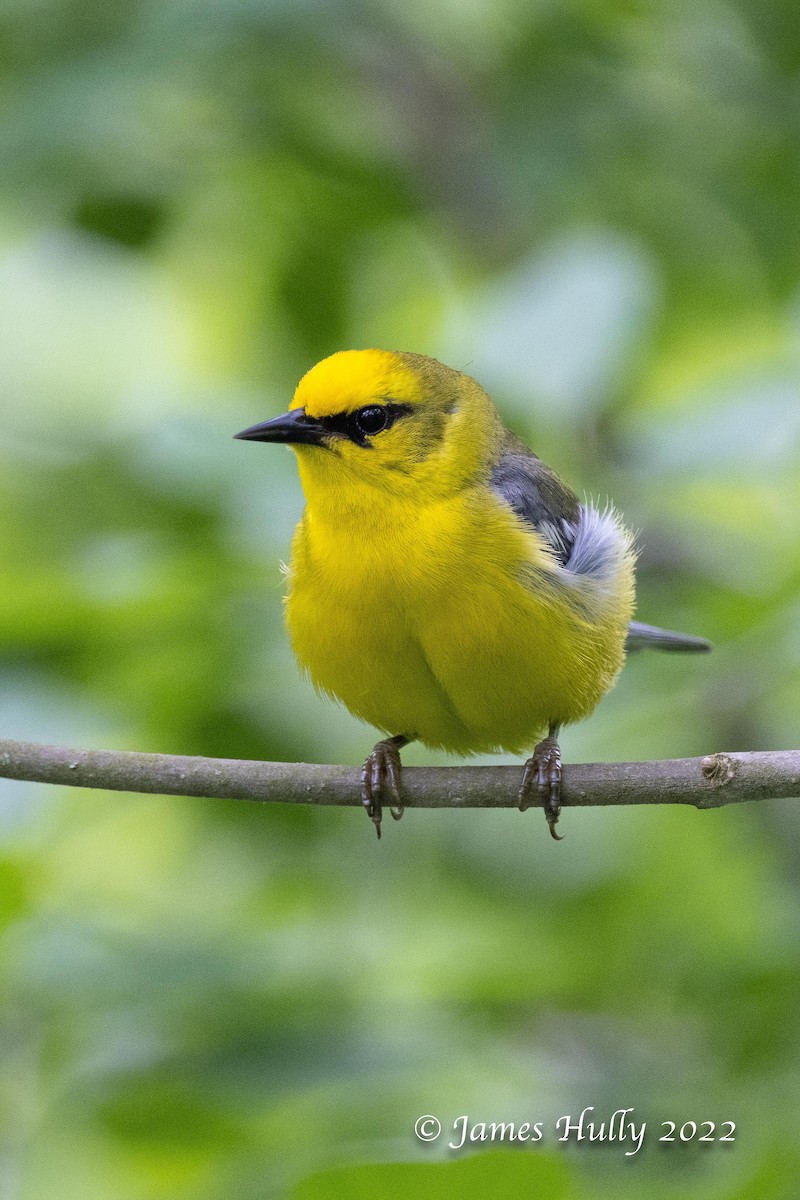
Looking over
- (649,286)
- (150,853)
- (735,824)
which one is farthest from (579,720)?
(150,853)

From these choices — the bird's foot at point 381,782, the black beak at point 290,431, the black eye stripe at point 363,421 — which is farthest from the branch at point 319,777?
the black eye stripe at point 363,421

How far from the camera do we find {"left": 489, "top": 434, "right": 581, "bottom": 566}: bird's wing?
4074mm

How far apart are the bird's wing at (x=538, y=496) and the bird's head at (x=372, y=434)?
8cm

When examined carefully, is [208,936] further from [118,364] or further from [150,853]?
[118,364]

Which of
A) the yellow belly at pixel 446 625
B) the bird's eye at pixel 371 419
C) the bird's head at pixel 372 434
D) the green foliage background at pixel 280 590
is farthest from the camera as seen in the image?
the bird's eye at pixel 371 419

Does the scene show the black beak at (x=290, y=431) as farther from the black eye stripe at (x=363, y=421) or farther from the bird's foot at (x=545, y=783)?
the bird's foot at (x=545, y=783)

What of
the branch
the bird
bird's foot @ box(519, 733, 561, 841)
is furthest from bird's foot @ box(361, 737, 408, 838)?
bird's foot @ box(519, 733, 561, 841)

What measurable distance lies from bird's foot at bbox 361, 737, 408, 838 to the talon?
300 mm

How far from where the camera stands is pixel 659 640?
4340 millimetres

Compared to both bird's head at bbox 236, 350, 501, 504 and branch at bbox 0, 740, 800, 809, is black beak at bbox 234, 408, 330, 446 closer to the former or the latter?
bird's head at bbox 236, 350, 501, 504

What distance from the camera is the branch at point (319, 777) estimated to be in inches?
113

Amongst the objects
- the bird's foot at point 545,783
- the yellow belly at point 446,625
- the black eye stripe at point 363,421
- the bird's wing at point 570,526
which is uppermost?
the black eye stripe at point 363,421

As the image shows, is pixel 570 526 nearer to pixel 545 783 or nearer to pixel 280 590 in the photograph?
pixel 280 590

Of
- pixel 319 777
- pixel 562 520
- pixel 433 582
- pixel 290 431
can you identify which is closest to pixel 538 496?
pixel 562 520
